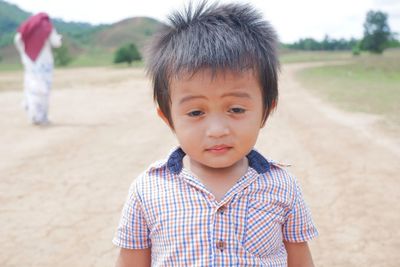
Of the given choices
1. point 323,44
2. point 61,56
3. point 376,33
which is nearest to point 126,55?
point 61,56

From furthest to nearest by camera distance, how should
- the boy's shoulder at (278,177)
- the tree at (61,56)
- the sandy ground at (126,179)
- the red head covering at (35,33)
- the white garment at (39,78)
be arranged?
1. the tree at (61,56)
2. the white garment at (39,78)
3. the red head covering at (35,33)
4. the sandy ground at (126,179)
5. the boy's shoulder at (278,177)

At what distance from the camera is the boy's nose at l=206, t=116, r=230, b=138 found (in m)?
1.33

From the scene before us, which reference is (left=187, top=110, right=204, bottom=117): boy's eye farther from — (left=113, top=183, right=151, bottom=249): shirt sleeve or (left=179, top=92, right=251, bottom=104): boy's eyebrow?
(left=113, top=183, right=151, bottom=249): shirt sleeve

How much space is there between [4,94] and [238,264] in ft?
49.3

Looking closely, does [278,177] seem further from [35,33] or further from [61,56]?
[61,56]

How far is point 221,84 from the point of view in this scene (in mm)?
1325

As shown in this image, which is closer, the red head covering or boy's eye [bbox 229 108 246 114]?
boy's eye [bbox 229 108 246 114]

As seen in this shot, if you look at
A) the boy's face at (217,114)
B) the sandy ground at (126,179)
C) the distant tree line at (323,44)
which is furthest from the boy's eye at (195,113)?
the distant tree line at (323,44)

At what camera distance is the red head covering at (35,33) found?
8336mm

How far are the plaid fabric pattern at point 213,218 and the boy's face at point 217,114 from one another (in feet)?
0.32

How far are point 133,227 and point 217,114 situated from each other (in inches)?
17.0

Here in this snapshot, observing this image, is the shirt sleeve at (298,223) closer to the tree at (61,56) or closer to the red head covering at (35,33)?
the red head covering at (35,33)

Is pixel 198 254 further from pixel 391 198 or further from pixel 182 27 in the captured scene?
pixel 391 198

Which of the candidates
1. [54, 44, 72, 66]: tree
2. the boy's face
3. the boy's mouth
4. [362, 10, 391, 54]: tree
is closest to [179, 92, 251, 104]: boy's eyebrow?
the boy's face
